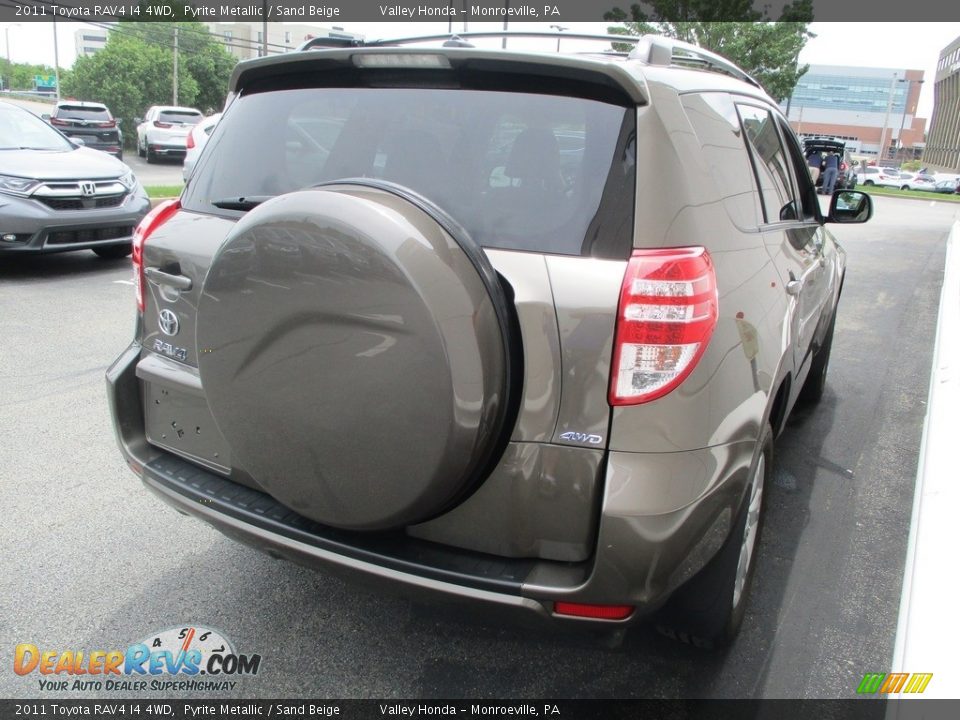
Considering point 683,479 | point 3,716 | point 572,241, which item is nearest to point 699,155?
point 572,241

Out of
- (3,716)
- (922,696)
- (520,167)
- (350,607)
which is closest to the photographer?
(922,696)

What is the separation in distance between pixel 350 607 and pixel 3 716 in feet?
3.56

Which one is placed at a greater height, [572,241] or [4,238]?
[572,241]

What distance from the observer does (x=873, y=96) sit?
445ft

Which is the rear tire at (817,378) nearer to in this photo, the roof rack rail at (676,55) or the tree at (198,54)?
the roof rack rail at (676,55)

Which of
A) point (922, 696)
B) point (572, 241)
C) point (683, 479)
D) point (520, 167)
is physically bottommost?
point (922, 696)

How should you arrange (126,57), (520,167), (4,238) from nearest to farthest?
1. (520,167)
2. (4,238)
3. (126,57)

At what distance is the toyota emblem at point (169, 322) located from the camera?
96.0 inches

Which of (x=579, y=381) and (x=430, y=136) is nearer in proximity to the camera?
(x=579, y=381)

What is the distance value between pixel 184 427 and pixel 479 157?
130cm

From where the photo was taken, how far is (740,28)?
30953mm

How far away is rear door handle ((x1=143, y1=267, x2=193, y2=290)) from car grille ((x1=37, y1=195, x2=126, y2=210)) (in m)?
6.16

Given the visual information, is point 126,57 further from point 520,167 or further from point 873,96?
point 873,96

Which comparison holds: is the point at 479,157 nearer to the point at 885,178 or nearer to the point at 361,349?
the point at 361,349
